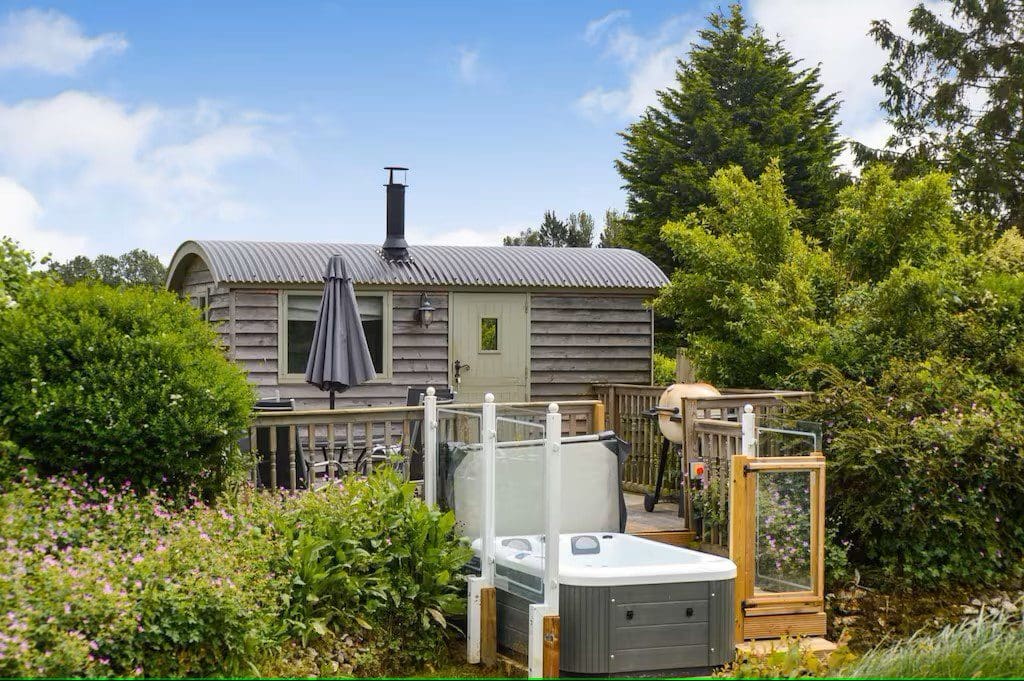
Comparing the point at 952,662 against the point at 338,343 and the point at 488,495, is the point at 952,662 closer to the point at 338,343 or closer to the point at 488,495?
the point at 488,495

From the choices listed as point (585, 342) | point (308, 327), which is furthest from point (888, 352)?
point (308, 327)

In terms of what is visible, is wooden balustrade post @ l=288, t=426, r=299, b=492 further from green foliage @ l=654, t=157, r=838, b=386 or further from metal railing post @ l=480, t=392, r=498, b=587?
green foliage @ l=654, t=157, r=838, b=386

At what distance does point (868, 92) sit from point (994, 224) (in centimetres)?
660

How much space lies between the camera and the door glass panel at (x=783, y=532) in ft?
22.8

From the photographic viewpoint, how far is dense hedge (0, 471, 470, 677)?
16.7 ft

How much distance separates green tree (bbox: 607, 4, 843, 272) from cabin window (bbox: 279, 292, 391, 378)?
12452 mm

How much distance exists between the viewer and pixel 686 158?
25.5 meters

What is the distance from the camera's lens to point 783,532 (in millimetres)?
7016

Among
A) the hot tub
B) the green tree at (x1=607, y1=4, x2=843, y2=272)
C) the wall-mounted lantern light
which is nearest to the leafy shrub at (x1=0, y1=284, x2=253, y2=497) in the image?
the hot tub

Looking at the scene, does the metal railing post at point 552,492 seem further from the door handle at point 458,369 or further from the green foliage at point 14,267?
the door handle at point 458,369

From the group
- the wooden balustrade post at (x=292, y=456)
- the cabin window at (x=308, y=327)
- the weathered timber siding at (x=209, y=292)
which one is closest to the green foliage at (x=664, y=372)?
the cabin window at (x=308, y=327)

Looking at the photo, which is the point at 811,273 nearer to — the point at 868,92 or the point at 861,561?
the point at 861,561

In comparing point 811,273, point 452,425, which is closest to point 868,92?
point 811,273

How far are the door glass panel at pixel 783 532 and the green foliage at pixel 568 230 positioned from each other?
26121 millimetres
